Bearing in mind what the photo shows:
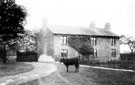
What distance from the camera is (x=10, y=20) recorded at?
2628 cm

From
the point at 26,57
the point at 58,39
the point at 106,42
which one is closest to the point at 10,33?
the point at 26,57

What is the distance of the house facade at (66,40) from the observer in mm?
39719

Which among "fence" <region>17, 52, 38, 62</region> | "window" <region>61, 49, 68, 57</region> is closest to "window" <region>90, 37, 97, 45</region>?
"window" <region>61, 49, 68, 57</region>

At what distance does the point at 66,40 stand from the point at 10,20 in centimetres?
1654

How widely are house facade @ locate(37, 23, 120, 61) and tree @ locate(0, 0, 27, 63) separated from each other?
12377mm

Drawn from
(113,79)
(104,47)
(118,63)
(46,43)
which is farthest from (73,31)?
(113,79)

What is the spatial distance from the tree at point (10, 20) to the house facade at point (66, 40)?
12.4 meters

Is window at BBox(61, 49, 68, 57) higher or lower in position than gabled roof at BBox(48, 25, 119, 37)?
lower

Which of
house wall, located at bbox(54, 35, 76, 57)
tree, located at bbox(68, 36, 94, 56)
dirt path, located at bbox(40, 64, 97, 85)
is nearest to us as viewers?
dirt path, located at bbox(40, 64, 97, 85)

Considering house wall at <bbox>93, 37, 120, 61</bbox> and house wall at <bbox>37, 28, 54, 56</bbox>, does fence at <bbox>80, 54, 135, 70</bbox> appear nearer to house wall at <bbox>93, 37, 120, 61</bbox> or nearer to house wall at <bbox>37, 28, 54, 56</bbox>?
house wall at <bbox>93, 37, 120, 61</bbox>

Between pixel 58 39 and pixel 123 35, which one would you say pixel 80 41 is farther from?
pixel 123 35

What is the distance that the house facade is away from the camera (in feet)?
130

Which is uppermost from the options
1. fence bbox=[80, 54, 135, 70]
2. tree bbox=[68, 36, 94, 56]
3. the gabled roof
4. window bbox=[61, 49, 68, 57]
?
the gabled roof

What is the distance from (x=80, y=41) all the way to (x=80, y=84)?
30.5 m
